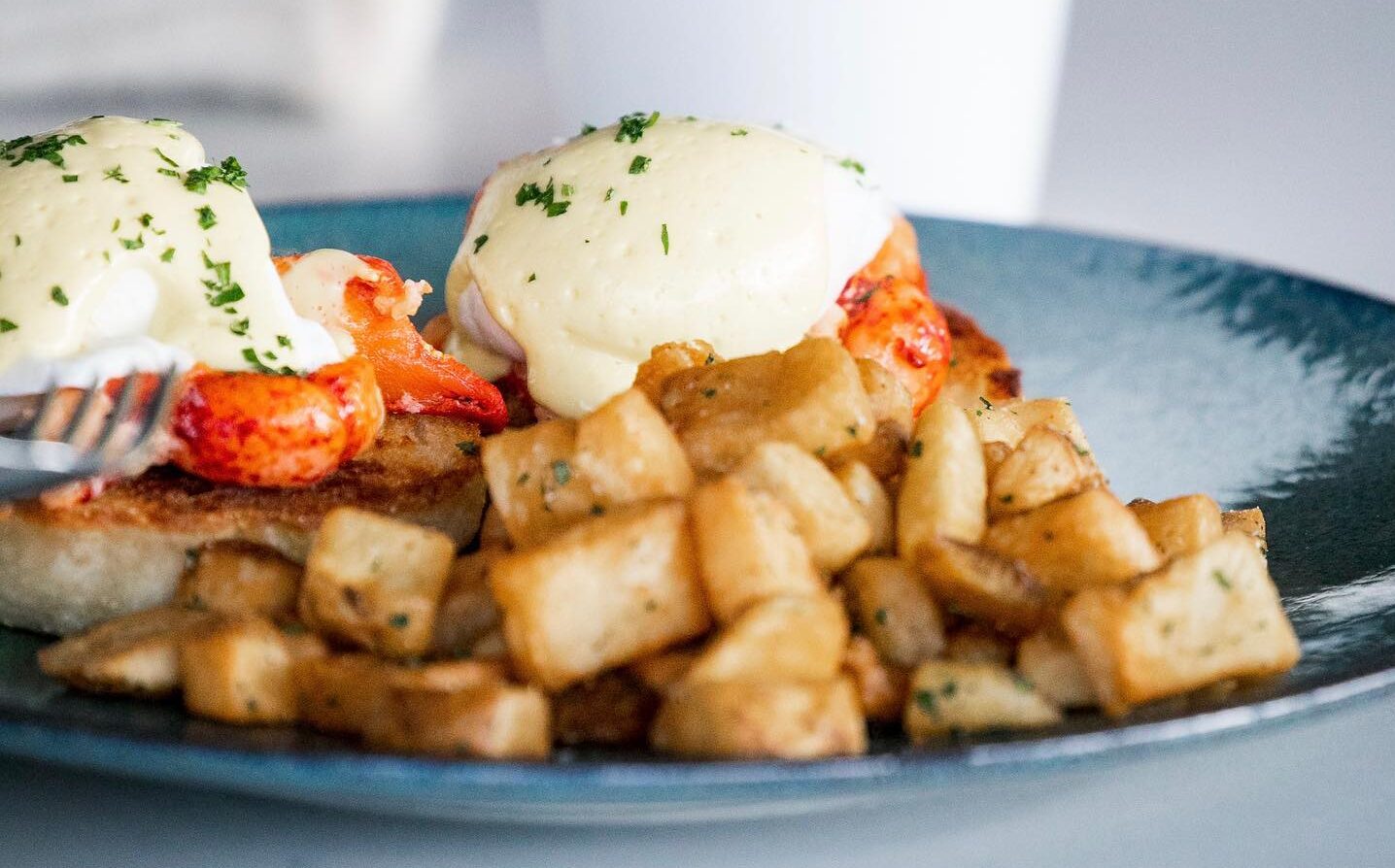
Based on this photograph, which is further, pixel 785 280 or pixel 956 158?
pixel 956 158

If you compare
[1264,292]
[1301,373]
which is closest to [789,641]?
[1301,373]

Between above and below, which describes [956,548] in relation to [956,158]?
above

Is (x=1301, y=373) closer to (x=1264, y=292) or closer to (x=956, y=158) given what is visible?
(x=1264, y=292)

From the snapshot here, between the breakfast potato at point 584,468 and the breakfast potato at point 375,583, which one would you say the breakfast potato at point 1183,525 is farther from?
the breakfast potato at point 375,583

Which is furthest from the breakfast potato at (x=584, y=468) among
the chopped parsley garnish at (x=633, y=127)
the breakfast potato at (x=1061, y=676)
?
the chopped parsley garnish at (x=633, y=127)

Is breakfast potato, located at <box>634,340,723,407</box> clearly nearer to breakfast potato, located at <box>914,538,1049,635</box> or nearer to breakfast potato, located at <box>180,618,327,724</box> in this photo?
breakfast potato, located at <box>914,538,1049,635</box>

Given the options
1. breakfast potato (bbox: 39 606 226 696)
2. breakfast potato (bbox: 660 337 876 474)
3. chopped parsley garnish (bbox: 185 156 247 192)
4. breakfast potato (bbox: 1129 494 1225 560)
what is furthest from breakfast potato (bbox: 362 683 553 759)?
chopped parsley garnish (bbox: 185 156 247 192)
